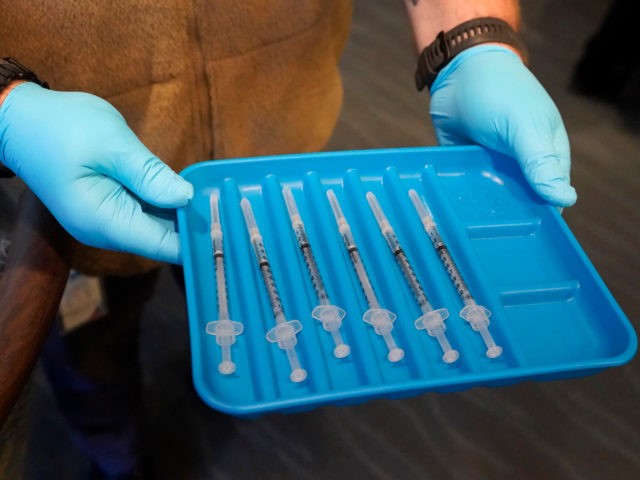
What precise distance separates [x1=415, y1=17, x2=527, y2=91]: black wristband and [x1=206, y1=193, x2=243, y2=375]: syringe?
38 centimetres

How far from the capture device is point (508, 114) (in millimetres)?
713

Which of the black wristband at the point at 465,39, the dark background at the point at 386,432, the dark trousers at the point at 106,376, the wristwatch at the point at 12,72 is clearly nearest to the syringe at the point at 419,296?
the black wristband at the point at 465,39

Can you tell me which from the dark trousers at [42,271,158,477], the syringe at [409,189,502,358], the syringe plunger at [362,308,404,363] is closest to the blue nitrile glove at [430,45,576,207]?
the syringe at [409,189,502,358]

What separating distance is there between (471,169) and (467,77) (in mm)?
120

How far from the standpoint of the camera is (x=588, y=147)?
178cm

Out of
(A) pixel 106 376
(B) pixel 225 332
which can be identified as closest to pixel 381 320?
(B) pixel 225 332

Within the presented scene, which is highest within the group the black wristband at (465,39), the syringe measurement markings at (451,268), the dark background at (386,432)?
the black wristband at (465,39)

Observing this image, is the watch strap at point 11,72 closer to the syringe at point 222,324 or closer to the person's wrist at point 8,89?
the person's wrist at point 8,89

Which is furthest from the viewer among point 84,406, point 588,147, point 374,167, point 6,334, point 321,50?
point 588,147

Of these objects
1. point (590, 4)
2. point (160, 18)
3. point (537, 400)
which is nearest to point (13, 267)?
point (160, 18)

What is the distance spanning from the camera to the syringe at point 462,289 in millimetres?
591

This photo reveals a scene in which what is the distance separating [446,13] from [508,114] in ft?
0.56

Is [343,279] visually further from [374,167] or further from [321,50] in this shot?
[321,50]

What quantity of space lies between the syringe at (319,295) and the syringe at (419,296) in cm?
8
